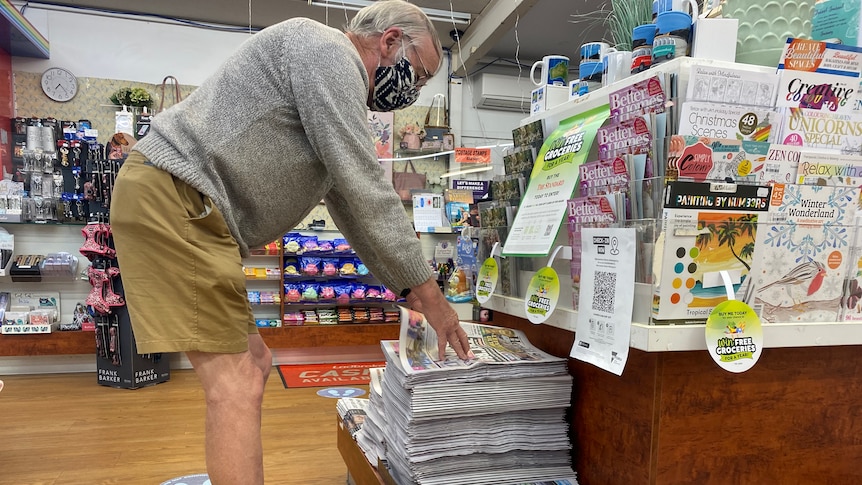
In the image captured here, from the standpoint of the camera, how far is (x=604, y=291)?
0.91 meters

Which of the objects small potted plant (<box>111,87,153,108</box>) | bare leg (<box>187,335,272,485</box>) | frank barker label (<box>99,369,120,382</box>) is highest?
small potted plant (<box>111,87,153,108</box>)

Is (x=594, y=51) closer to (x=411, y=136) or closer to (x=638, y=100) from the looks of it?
(x=638, y=100)

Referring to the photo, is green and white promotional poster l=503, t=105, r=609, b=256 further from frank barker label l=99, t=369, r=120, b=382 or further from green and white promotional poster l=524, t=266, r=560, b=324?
frank barker label l=99, t=369, r=120, b=382

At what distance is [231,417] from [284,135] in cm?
58

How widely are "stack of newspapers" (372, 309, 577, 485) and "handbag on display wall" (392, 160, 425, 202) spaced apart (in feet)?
12.1

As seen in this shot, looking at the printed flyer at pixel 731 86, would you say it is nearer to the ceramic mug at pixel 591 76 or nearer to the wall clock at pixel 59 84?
the ceramic mug at pixel 591 76

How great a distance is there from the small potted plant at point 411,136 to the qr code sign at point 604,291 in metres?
3.98

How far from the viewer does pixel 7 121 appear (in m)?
3.82

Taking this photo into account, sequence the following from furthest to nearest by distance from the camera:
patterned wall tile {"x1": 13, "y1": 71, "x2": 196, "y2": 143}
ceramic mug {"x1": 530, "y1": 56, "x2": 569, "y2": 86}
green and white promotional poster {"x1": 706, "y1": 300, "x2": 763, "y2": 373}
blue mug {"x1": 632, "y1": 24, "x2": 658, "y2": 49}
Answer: patterned wall tile {"x1": 13, "y1": 71, "x2": 196, "y2": 143}, ceramic mug {"x1": 530, "y1": 56, "x2": 569, "y2": 86}, blue mug {"x1": 632, "y1": 24, "x2": 658, "y2": 49}, green and white promotional poster {"x1": 706, "y1": 300, "x2": 763, "y2": 373}

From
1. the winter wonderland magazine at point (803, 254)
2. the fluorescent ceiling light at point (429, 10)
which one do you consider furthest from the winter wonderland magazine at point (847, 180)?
the fluorescent ceiling light at point (429, 10)

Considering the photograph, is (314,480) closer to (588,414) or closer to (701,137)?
(588,414)

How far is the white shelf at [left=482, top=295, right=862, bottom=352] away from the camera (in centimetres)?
80

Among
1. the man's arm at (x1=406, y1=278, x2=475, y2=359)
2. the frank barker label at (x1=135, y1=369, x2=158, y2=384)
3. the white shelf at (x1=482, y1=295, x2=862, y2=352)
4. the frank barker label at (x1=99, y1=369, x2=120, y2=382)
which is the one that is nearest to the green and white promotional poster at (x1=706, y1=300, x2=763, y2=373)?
the white shelf at (x1=482, y1=295, x2=862, y2=352)

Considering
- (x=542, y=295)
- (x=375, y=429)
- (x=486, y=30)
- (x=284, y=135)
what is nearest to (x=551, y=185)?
(x=542, y=295)
